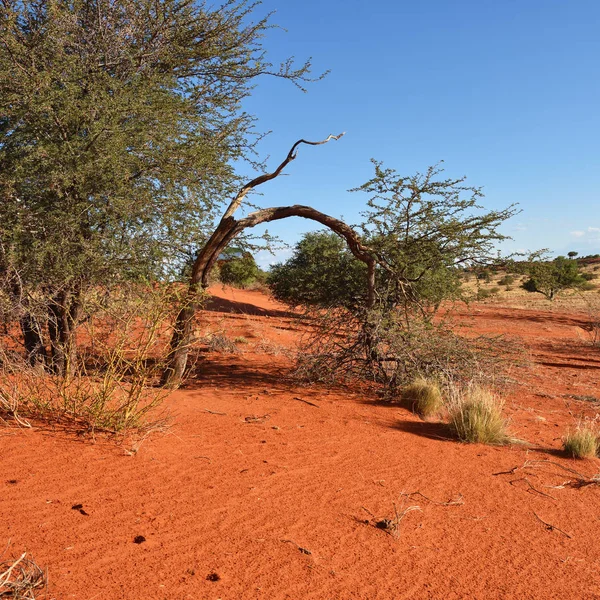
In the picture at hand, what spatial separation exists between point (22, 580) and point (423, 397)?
626cm

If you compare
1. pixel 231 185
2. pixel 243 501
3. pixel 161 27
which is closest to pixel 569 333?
pixel 231 185

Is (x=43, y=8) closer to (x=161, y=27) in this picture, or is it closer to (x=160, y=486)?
(x=161, y=27)

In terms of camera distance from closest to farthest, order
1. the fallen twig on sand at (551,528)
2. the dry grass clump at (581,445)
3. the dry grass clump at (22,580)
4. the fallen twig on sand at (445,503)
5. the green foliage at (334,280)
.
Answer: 1. the dry grass clump at (22,580)
2. the fallen twig on sand at (551,528)
3. the fallen twig on sand at (445,503)
4. the dry grass clump at (581,445)
5. the green foliage at (334,280)

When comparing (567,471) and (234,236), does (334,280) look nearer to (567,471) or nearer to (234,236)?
(234,236)

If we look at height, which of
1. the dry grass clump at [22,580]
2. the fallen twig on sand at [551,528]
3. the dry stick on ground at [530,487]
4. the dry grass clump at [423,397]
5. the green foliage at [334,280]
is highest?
the green foliage at [334,280]

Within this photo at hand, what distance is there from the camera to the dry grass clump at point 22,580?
8.69 ft

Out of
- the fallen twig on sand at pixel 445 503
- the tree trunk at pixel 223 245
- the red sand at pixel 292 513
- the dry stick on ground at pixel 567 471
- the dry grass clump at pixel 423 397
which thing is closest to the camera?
the red sand at pixel 292 513

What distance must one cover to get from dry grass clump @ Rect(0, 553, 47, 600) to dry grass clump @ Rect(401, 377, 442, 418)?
233 inches

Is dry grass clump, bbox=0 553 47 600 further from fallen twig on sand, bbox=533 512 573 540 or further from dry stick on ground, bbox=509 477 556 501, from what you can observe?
dry stick on ground, bbox=509 477 556 501

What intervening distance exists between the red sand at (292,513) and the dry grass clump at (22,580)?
0.39 feet

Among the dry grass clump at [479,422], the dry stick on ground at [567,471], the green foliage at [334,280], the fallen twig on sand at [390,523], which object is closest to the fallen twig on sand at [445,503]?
the fallen twig on sand at [390,523]

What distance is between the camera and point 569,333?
75.4 feet

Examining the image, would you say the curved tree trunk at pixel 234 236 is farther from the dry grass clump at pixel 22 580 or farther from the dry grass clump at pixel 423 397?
the dry grass clump at pixel 22 580

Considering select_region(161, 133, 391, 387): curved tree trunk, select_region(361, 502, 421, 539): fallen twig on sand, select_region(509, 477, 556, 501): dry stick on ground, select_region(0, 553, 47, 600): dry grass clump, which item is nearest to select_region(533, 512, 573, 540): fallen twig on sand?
select_region(509, 477, 556, 501): dry stick on ground
